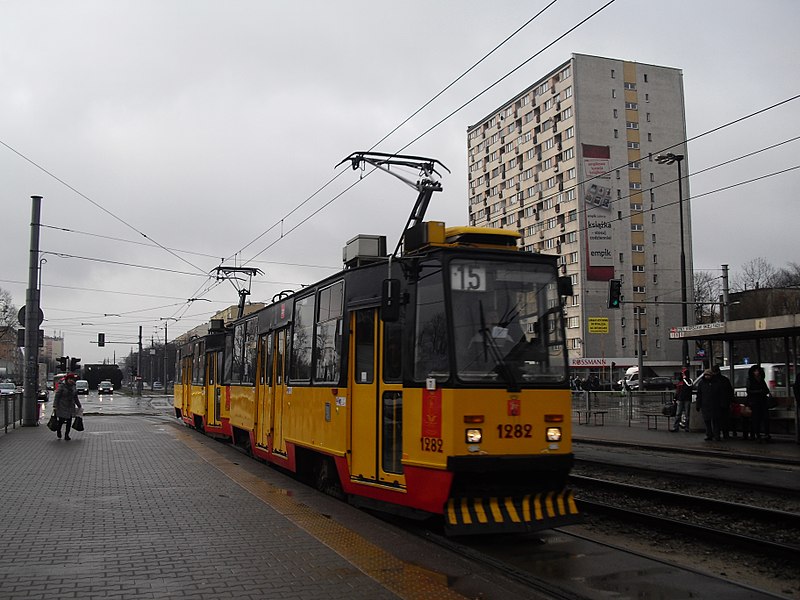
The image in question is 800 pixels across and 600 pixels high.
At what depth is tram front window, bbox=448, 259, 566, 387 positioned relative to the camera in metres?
7.85

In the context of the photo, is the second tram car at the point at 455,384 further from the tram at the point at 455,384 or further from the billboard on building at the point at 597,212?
the billboard on building at the point at 597,212

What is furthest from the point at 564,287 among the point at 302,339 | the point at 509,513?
the point at 302,339

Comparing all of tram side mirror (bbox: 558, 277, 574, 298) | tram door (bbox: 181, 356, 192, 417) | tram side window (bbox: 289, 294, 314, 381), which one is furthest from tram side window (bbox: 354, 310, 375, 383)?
tram door (bbox: 181, 356, 192, 417)

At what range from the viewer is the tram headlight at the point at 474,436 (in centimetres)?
756

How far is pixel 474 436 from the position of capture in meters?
7.59

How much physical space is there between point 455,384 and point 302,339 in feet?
14.7

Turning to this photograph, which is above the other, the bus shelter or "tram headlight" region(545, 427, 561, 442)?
the bus shelter

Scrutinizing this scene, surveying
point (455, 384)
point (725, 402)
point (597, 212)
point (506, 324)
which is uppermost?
point (597, 212)

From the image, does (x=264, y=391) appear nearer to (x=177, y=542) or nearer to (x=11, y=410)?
(x=177, y=542)

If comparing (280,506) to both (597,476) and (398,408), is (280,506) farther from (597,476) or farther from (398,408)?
(597,476)

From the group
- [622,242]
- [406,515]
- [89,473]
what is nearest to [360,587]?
[406,515]

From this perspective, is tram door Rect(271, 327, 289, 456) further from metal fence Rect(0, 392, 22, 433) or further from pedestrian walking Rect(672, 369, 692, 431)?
pedestrian walking Rect(672, 369, 692, 431)

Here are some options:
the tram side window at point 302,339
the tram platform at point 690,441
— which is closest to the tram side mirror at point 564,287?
the tram side window at point 302,339

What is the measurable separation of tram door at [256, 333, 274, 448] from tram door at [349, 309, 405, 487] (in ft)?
15.5
